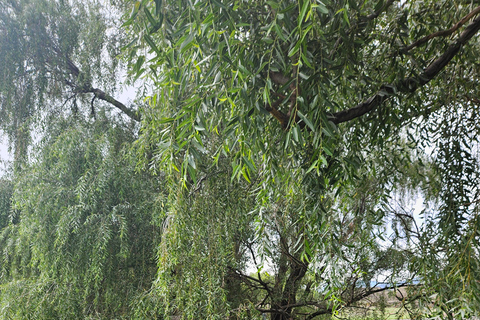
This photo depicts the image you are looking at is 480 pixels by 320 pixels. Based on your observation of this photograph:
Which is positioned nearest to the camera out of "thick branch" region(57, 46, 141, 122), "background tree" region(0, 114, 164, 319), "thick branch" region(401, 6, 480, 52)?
"thick branch" region(401, 6, 480, 52)

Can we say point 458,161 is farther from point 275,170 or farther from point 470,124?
point 275,170

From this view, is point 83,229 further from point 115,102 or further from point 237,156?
point 237,156

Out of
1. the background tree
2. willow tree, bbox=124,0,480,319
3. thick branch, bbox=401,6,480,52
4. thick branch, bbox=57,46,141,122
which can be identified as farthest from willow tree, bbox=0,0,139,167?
thick branch, bbox=401,6,480,52

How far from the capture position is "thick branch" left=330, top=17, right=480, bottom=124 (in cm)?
136

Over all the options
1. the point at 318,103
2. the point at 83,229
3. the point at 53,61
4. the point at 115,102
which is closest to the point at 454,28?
the point at 318,103

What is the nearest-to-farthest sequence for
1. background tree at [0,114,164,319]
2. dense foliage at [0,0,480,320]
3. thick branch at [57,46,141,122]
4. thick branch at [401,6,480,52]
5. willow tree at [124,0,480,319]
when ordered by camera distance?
willow tree at [124,0,480,319]
dense foliage at [0,0,480,320]
thick branch at [401,6,480,52]
background tree at [0,114,164,319]
thick branch at [57,46,141,122]

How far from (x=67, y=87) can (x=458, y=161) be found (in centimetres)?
342

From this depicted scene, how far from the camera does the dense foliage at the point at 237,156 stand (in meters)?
1.07

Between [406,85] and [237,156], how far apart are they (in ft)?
2.50

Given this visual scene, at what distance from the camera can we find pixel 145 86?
274 centimetres

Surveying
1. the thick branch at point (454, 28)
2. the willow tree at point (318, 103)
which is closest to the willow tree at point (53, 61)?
the willow tree at point (318, 103)

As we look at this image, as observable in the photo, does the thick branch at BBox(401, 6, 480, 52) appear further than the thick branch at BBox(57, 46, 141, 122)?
No

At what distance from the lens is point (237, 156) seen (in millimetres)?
1107

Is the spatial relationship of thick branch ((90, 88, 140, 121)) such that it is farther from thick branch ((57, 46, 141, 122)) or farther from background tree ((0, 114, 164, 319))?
background tree ((0, 114, 164, 319))
